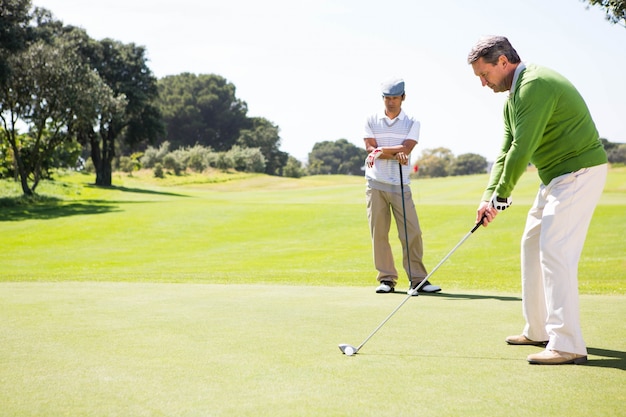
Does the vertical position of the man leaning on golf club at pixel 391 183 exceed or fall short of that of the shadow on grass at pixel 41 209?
it exceeds it

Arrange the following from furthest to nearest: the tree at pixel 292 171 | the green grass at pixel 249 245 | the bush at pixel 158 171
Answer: the tree at pixel 292 171 → the bush at pixel 158 171 → the green grass at pixel 249 245

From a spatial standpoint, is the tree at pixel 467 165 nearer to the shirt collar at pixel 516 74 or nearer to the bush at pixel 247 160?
the bush at pixel 247 160

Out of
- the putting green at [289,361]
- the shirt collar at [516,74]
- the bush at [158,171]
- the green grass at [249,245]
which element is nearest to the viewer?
the putting green at [289,361]

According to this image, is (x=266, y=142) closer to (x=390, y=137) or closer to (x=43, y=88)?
(x=43, y=88)

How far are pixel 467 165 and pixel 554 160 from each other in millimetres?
89137

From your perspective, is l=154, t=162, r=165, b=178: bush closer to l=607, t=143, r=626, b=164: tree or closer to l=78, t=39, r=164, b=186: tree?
l=78, t=39, r=164, b=186: tree

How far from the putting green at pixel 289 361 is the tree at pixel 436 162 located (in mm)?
87722

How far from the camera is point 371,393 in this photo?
A: 10.0 ft

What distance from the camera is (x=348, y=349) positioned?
3.89 m

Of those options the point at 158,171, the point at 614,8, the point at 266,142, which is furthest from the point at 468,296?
the point at 266,142

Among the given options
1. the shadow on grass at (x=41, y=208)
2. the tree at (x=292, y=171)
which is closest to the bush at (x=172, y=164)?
the tree at (x=292, y=171)

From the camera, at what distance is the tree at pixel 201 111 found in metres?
98.4

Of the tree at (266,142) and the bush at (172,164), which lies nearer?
the bush at (172,164)

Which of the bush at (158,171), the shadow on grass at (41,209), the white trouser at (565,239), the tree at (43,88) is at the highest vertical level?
the tree at (43,88)
